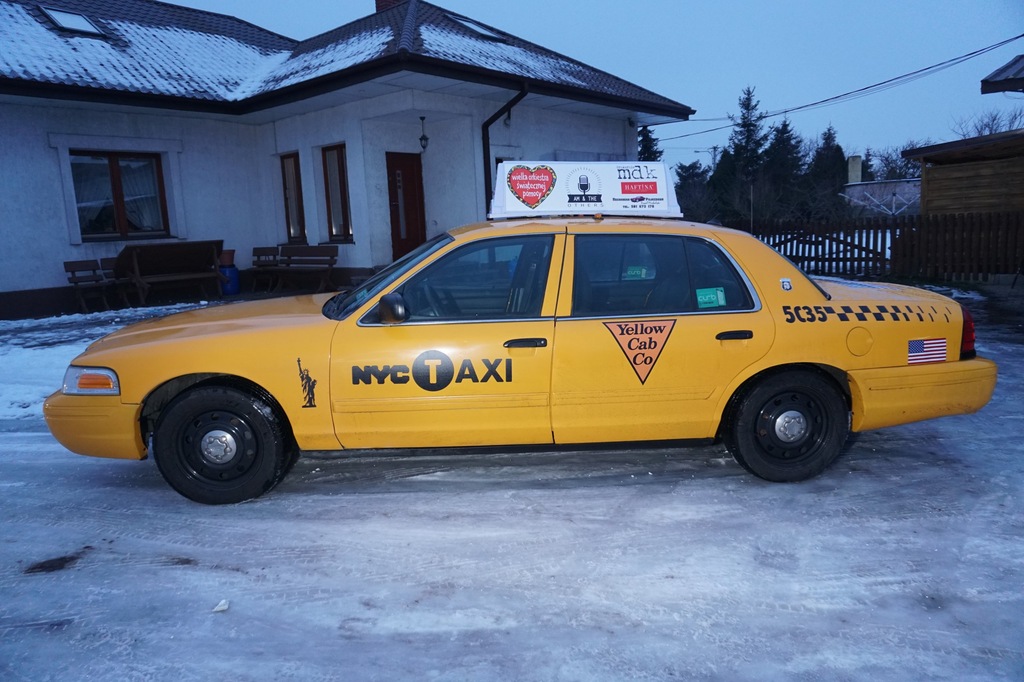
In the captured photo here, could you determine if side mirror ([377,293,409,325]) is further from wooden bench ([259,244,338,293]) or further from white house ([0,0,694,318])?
wooden bench ([259,244,338,293])

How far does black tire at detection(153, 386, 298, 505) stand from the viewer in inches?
157

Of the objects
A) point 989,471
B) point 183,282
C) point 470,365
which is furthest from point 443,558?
point 183,282

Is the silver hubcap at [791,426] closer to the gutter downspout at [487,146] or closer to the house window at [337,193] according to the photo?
the gutter downspout at [487,146]

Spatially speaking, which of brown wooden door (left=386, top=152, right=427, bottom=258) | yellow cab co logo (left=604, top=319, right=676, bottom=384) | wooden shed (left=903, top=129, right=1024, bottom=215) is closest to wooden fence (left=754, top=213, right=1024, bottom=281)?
wooden shed (left=903, top=129, right=1024, bottom=215)

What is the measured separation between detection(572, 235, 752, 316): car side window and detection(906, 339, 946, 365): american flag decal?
0.99 m

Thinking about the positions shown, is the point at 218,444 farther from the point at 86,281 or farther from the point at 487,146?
the point at 487,146

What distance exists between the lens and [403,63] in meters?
10.3

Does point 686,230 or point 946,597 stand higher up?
point 686,230

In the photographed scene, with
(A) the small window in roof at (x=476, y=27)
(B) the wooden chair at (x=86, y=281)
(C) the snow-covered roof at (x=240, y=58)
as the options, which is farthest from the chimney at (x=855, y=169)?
(B) the wooden chair at (x=86, y=281)

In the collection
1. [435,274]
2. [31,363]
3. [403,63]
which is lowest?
[31,363]

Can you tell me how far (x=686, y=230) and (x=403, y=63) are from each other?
7361 mm

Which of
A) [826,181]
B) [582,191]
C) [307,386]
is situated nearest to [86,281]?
[307,386]

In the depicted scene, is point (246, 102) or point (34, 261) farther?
point (246, 102)

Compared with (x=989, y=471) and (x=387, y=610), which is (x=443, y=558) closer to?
(x=387, y=610)
